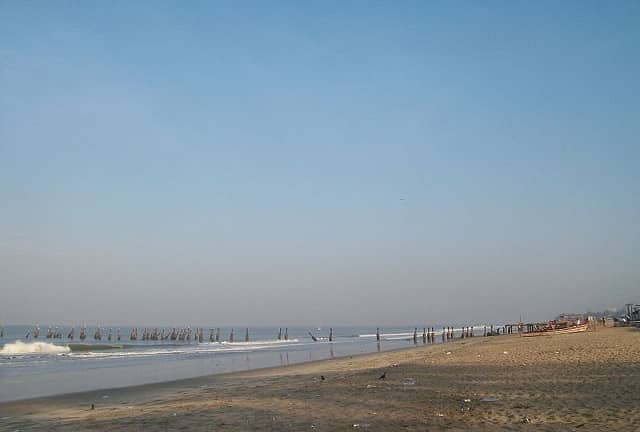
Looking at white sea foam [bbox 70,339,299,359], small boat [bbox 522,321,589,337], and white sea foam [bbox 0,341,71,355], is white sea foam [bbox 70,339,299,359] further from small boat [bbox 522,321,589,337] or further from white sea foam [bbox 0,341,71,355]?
small boat [bbox 522,321,589,337]

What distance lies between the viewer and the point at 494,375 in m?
19.3

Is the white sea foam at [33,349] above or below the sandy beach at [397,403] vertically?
below

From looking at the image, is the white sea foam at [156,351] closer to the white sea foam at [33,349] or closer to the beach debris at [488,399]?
the white sea foam at [33,349]

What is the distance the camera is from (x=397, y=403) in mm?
14484

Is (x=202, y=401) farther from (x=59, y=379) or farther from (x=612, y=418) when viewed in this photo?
(x=59, y=379)

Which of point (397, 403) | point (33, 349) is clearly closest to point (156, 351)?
point (33, 349)

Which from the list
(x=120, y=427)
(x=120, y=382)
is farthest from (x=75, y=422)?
(x=120, y=382)

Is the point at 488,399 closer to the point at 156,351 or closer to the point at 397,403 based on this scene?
the point at 397,403

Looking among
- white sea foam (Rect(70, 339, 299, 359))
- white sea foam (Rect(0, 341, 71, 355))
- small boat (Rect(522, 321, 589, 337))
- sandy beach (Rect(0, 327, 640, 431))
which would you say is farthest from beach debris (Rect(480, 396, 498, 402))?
white sea foam (Rect(0, 341, 71, 355))

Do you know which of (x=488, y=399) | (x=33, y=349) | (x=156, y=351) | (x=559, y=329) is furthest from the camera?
(x=156, y=351)

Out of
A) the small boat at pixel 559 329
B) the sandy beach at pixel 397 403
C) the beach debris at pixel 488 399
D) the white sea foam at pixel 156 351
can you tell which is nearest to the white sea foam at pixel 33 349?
the white sea foam at pixel 156 351

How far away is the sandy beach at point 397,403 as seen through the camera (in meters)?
11.6

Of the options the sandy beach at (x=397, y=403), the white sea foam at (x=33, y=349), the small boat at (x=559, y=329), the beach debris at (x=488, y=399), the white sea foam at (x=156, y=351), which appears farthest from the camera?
the white sea foam at (x=33, y=349)

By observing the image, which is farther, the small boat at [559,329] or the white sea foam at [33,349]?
the white sea foam at [33,349]
